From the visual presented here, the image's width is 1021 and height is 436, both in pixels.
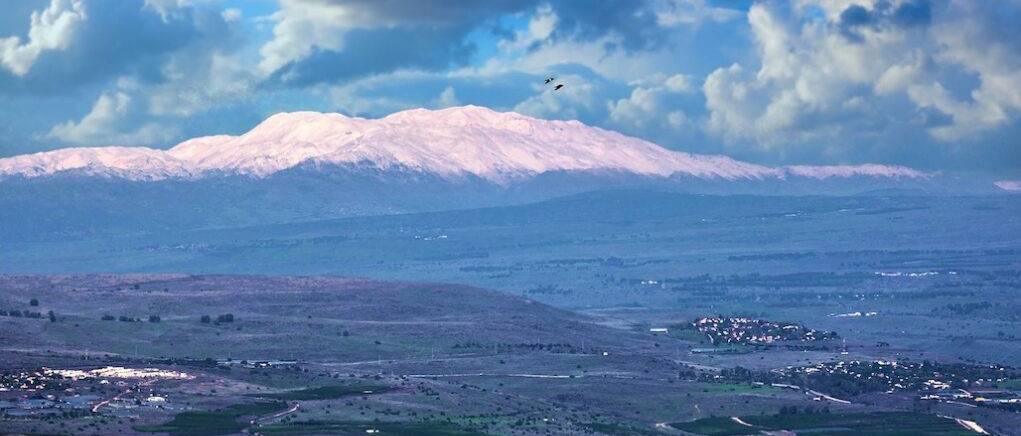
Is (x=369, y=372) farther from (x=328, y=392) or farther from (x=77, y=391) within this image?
(x=77, y=391)

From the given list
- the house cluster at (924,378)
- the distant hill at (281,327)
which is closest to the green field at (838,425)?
the house cluster at (924,378)

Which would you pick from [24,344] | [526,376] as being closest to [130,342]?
[24,344]

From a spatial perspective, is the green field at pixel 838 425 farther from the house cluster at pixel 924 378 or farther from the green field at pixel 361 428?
the green field at pixel 361 428

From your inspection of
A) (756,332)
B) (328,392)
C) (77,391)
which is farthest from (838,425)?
(756,332)

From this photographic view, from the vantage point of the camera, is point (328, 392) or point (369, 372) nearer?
point (328, 392)

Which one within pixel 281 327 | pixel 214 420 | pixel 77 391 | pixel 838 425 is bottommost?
pixel 838 425

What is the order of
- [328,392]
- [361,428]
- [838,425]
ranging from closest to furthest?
[361,428], [838,425], [328,392]
